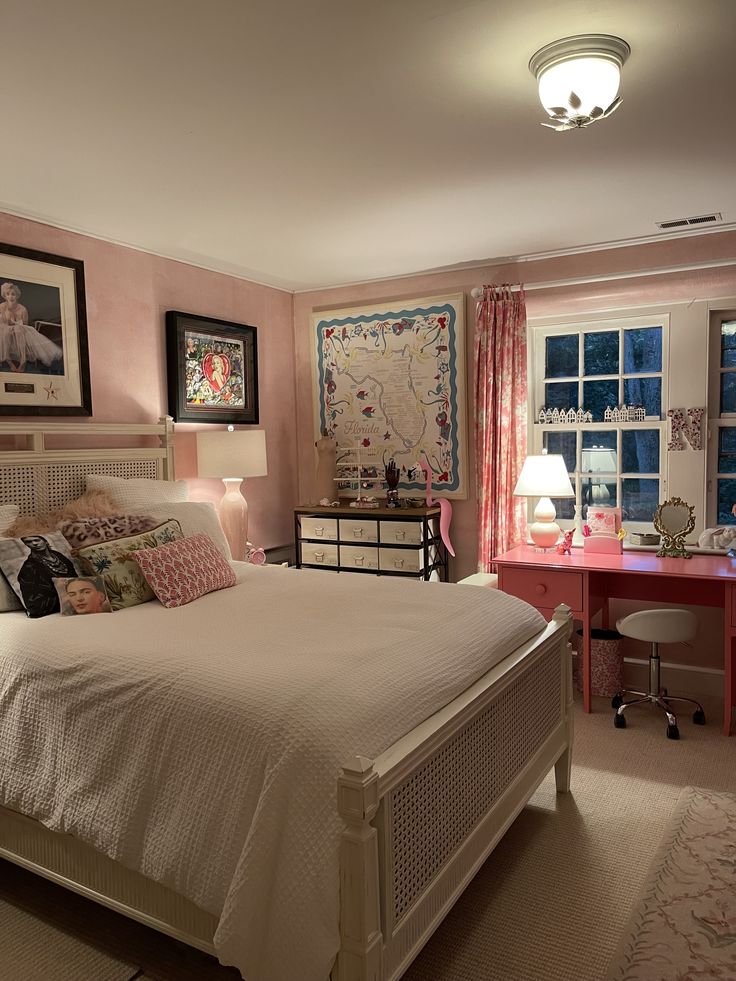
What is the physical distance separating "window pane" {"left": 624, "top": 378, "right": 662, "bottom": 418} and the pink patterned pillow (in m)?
2.57

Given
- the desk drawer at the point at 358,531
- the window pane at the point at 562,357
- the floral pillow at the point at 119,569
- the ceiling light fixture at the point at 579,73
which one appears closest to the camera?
the ceiling light fixture at the point at 579,73

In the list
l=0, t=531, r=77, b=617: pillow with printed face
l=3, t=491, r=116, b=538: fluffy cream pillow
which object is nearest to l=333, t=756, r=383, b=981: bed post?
l=0, t=531, r=77, b=617: pillow with printed face

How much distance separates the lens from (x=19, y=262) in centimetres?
342

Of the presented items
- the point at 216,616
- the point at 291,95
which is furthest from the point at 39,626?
the point at 291,95

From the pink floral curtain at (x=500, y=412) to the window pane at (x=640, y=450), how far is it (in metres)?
0.59

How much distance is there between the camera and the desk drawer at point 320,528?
186 inches

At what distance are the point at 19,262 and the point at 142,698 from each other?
2.40m

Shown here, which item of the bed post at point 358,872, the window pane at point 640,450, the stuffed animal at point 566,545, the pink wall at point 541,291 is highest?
the pink wall at point 541,291

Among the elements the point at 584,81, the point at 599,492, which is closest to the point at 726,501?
the point at 599,492

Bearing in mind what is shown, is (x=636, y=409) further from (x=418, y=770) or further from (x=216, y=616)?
(x=418, y=770)

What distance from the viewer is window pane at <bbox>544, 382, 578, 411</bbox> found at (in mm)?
4469

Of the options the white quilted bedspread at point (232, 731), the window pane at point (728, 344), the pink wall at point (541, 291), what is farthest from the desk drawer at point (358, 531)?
the window pane at point (728, 344)

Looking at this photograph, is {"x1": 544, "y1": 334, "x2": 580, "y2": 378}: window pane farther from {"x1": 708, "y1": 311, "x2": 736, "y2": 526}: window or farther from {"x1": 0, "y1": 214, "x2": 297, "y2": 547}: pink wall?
{"x1": 0, "y1": 214, "x2": 297, "y2": 547}: pink wall

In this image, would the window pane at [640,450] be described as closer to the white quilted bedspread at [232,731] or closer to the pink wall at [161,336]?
the white quilted bedspread at [232,731]
